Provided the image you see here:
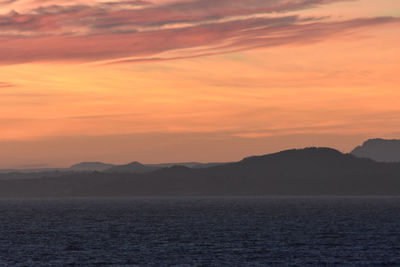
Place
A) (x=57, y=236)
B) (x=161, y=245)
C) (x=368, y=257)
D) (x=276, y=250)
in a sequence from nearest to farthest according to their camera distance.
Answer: (x=368, y=257)
(x=276, y=250)
(x=161, y=245)
(x=57, y=236)

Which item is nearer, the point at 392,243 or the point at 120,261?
the point at 120,261

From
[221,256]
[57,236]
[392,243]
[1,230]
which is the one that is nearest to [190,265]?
[221,256]

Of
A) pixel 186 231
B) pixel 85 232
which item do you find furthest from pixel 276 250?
pixel 85 232

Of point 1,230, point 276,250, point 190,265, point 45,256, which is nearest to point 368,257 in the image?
point 276,250

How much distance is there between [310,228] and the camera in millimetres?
164500

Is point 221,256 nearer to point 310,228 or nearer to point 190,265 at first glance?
point 190,265

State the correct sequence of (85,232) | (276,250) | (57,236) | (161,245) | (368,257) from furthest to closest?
1. (85,232)
2. (57,236)
3. (161,245)
4. (276,250)
5. (368,257)

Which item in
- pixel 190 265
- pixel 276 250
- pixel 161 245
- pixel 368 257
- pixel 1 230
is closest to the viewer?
pixel 190 265

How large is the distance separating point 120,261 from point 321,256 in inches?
1171

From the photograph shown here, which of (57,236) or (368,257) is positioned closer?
(368,257)

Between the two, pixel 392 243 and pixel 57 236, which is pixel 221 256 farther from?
pixel 57 236

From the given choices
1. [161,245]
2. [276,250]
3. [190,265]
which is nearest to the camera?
[190,265]

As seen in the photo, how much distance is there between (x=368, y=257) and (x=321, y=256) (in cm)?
681

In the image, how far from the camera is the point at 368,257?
105750 mm
